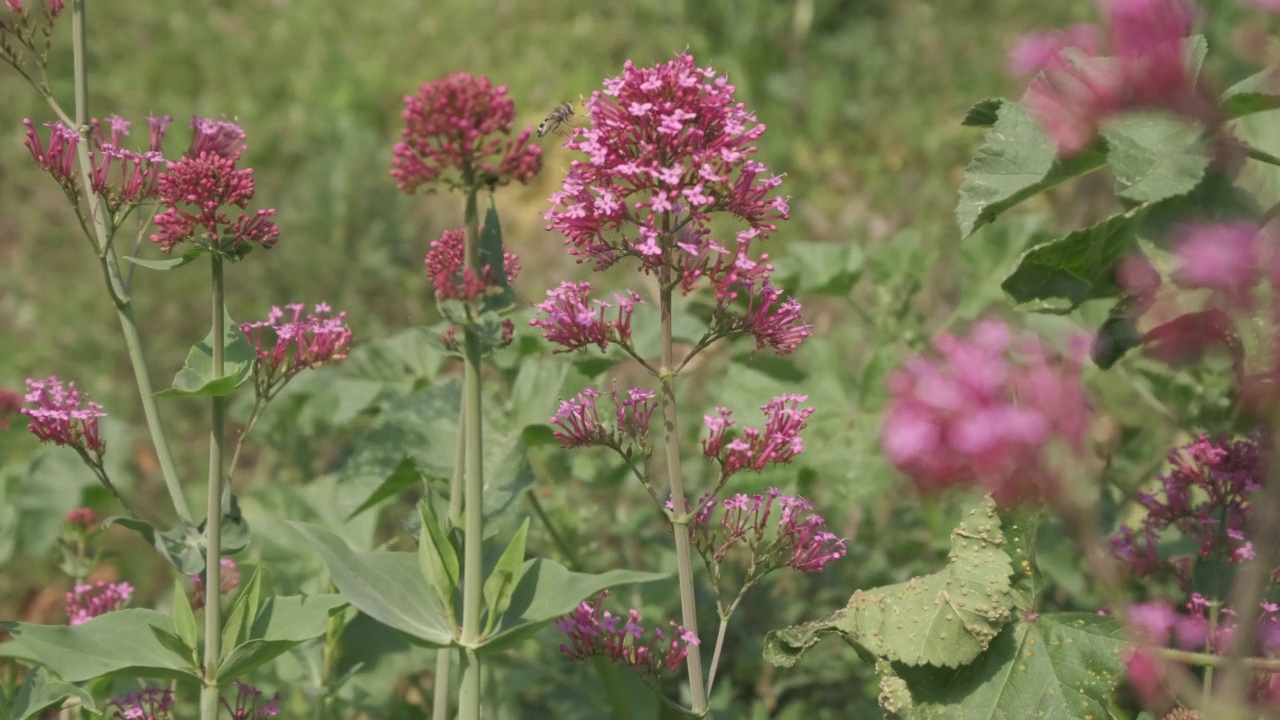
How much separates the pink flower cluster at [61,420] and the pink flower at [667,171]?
993mm

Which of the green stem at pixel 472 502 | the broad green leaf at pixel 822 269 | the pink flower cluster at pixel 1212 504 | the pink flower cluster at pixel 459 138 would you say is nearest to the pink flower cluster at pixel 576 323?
the green stem at pixel 472 502

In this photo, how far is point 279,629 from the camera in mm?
2467

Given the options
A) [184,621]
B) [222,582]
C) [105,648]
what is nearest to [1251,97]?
[184,621]

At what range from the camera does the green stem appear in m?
2.01

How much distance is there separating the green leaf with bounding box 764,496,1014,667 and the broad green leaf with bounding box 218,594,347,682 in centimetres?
87

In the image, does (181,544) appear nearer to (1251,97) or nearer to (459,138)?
(459,138)

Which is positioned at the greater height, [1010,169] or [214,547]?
[1010,169]

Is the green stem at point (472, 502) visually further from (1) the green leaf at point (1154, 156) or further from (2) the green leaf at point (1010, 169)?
(1) the green leaf at point (1154, 156)

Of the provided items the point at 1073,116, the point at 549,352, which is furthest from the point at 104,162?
the point at 1073,116

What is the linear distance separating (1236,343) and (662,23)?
4.92 meters

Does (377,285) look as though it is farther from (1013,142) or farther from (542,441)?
(1013,142)

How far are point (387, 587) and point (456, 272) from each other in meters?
0.58

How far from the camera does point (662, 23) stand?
6723 mm

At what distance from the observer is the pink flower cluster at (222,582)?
273 cm
